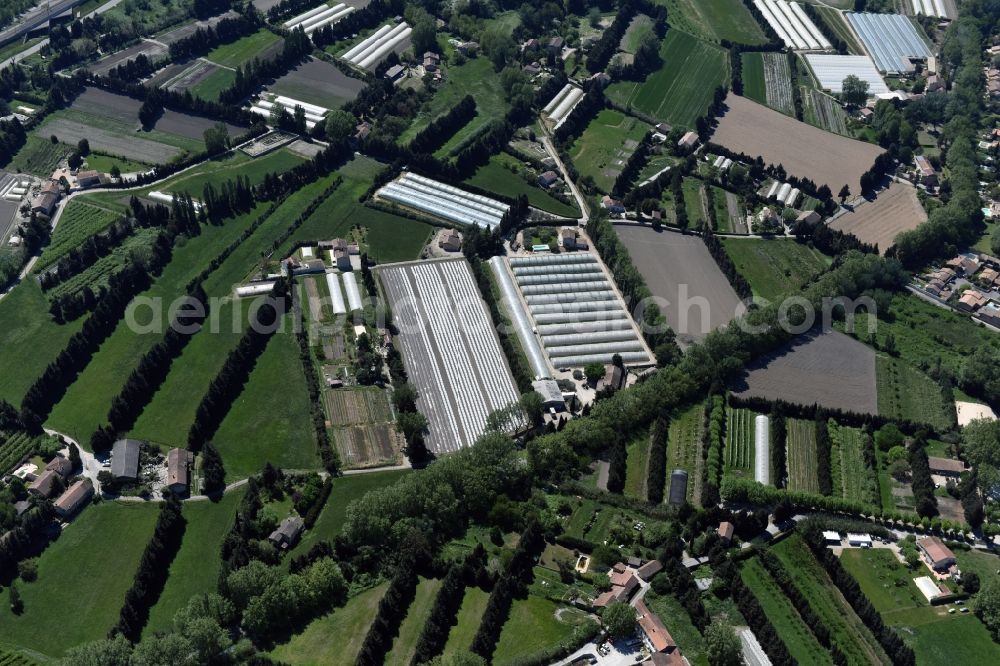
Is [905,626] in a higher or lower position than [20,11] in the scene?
lower

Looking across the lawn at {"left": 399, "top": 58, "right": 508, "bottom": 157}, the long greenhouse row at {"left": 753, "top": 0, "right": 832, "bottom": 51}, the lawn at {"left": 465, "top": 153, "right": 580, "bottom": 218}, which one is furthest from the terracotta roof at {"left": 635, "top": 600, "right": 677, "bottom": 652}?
the long greenhouse row at {"left": 753, "top": 0, "right": 832, "bottom": 51}

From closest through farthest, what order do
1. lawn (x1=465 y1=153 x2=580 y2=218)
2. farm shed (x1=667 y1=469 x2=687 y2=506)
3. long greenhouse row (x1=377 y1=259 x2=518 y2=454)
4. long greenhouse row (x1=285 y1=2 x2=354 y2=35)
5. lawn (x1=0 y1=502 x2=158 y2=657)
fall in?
lawn (x1=0 y1=502 x2=158 y2=657), farm shed (x1=667 y1=469 x2=687 y2=506), long greenhouse row (x1=377 y1=259 x2=518 y2=454), lawn (x1=465 y1=153 x2=580 y2=218), long greenhouse row (x1=285 y1=2 x2=354 y2=35)

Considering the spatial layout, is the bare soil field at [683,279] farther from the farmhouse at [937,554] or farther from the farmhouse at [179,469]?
the farmhouse at [179,469]

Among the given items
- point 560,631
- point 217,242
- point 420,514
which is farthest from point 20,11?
point 560,631

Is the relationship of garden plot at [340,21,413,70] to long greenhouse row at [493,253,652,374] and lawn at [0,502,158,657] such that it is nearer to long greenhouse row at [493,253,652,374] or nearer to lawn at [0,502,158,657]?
long greenhouse row at [493,253,652,374]

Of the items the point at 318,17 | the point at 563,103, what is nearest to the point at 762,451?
the point at 563,103

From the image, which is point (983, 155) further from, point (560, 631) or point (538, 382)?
point (560, 631)

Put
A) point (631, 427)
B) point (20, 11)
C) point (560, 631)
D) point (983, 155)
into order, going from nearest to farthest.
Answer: point (560, 631), point (631, 427), point (983, 155), point (20, 11)
